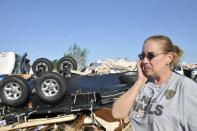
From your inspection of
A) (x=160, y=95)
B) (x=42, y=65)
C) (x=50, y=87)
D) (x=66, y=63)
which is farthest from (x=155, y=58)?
(x=42, y=65)

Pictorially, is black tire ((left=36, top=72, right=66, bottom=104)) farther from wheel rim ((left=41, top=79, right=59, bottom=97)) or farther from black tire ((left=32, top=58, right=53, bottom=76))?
black tire ((left=32, top=58, right=53, bottom=76))

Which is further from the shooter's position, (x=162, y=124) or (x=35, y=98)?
(x=35, y=98)

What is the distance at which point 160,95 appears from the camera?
2594 millimetres

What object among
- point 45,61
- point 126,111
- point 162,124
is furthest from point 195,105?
point 45,61

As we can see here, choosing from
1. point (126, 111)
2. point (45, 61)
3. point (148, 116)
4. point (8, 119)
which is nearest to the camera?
point (148, 116)

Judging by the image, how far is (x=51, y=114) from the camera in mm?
8562

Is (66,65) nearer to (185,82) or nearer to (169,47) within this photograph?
(169,47)

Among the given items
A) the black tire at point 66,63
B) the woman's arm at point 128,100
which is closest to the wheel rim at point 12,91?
the black tire at point 66,63

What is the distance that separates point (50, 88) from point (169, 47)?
19.5 ft

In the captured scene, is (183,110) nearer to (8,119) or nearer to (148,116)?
(148,116)

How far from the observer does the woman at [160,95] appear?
2.42 meters

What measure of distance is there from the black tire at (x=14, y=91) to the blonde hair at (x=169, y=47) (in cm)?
595

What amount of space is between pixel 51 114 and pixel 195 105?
6438 mm

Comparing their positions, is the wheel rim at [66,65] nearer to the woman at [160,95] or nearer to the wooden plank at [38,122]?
the wooden plank at [38,122]
